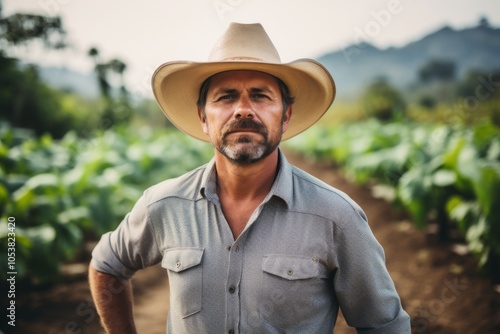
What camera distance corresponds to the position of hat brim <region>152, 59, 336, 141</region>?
1977 millimetres

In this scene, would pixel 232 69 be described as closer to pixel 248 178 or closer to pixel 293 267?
pixel 248 178

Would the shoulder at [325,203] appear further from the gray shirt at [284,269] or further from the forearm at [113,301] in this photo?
the forearm at [113,301]

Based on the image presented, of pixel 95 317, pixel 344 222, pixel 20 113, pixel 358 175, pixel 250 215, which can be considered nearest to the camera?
pixel 344 222

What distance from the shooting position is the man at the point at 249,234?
1754mm

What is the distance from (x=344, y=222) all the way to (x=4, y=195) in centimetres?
396

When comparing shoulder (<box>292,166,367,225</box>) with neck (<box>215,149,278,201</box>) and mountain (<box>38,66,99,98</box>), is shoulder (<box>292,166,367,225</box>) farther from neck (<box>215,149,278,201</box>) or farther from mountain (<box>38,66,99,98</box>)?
mountain (<box>38,66,99,98</box>)

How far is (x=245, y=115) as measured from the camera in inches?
73.5

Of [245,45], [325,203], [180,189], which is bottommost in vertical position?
[325,203]

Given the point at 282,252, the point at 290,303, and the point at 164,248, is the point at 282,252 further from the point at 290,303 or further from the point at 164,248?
the point at 164,248

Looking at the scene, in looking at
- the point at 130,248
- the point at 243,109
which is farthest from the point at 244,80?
the point at 130,248

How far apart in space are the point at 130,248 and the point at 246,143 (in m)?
0.81

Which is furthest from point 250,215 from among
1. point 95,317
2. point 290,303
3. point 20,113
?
point 20,113

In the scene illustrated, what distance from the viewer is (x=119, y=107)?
16078 millimetres

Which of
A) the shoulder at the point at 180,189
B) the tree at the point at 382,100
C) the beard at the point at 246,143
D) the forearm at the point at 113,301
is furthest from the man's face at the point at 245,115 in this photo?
the tree at the point at 382,100
